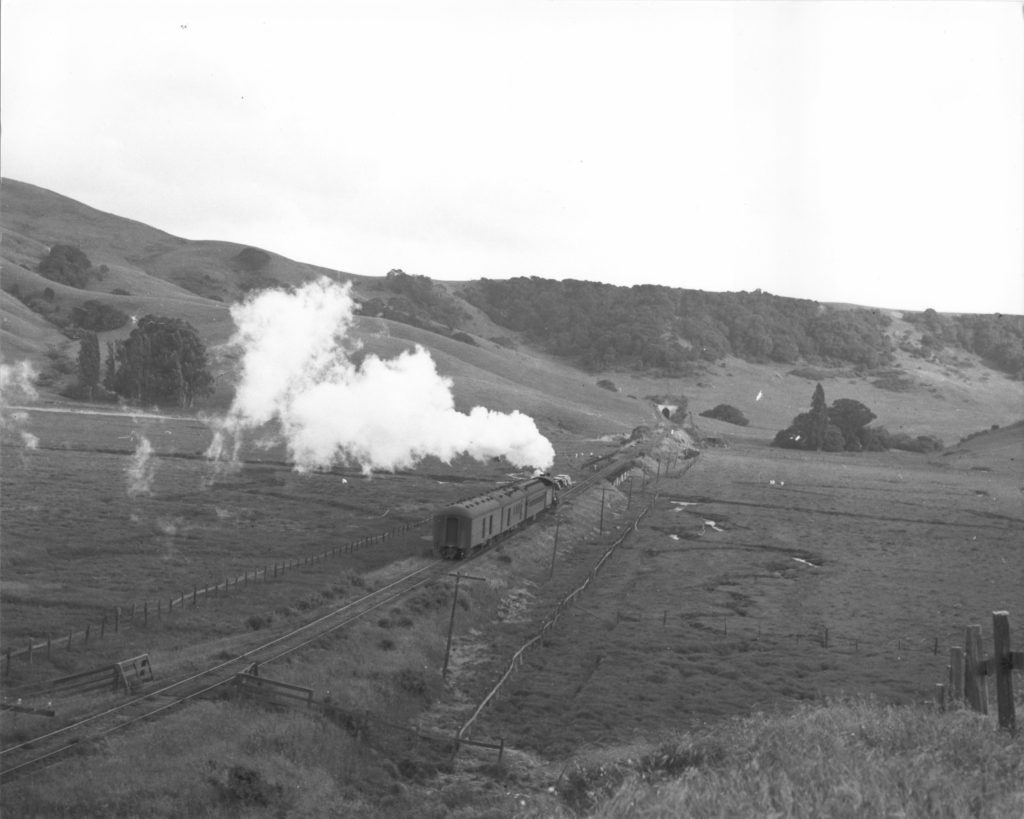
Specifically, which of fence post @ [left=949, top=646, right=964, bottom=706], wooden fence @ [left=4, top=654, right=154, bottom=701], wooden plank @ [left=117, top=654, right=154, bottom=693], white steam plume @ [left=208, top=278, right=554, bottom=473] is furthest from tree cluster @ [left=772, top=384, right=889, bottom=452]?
fence post @ [left=949, top=646, right=964, bottom=706]

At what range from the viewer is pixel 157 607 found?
40875mm

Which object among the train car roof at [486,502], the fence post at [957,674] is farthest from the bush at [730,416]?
the fence post at [957,674]

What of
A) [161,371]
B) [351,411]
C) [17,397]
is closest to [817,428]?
Answer: [351,411]

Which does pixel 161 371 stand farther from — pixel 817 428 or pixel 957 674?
pixel 957 674

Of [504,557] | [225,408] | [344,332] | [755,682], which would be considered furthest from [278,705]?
[344,332]

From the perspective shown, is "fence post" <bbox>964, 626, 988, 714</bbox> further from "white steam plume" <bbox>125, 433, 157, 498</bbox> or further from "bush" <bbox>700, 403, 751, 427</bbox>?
"bush" <bbox>700, 403, 751, 427</bbox>

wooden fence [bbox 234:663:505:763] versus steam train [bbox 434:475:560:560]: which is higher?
steam train [bbox 434:475:560:560]

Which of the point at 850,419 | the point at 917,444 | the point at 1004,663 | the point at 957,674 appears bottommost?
the point at 917,444

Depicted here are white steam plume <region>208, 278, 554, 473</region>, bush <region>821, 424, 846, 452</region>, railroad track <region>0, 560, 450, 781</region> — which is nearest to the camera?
railroad track <region>0, 560, 450, 781</region>

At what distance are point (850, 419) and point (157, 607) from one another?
501 ft

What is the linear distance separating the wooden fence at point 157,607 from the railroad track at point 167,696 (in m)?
6.15

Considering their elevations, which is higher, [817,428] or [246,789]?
[817,428]

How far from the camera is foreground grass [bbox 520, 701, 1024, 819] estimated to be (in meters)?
13.7

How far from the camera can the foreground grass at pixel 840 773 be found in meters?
13.7
